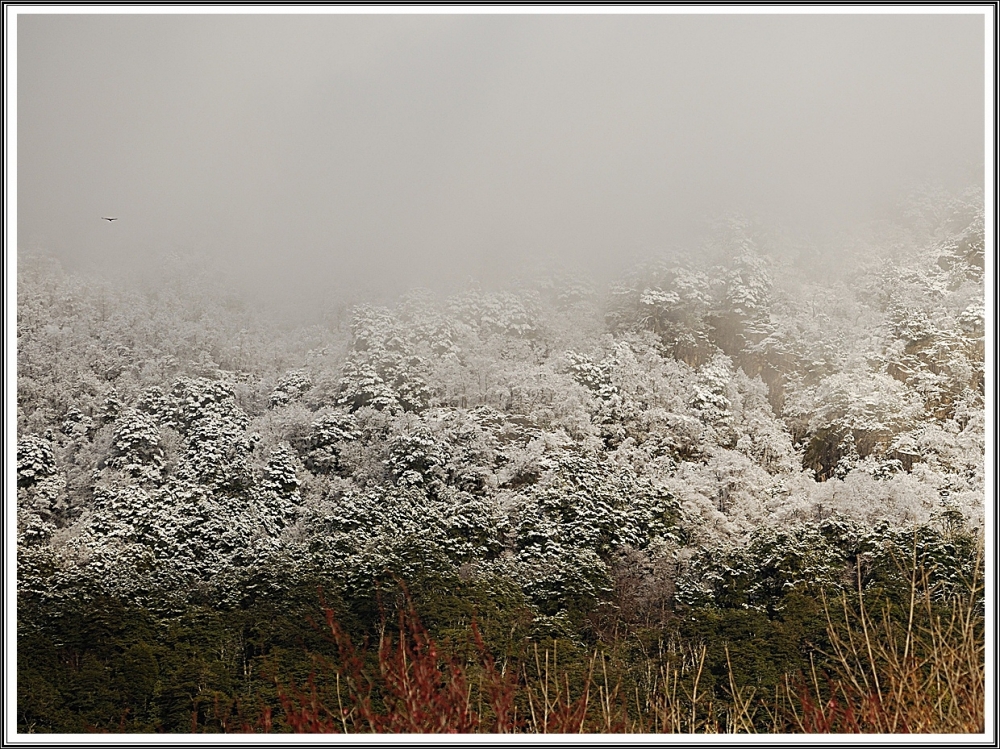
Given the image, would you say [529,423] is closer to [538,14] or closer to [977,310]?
[538,14]

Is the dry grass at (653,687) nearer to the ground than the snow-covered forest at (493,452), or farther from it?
nearer to the ground

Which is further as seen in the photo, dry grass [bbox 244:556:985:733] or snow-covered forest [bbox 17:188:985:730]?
snow-covered forest [bbox 17:188:985:730]

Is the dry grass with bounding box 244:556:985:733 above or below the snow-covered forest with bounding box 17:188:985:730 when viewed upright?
below

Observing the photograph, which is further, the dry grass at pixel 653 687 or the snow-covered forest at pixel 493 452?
the snow-covered forest at pixel 493 452

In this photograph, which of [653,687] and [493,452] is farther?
[493,452]

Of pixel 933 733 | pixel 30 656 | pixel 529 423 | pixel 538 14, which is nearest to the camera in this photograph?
pixel 933 733

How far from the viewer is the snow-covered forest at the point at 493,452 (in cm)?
416

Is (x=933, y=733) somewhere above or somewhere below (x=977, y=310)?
below

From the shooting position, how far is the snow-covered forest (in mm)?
4156

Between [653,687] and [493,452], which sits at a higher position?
[493,452]

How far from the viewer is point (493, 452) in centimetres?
452

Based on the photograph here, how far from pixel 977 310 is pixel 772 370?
1.29 m

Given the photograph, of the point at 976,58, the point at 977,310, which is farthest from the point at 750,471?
the point at 976,58

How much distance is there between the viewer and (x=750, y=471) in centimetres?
446
